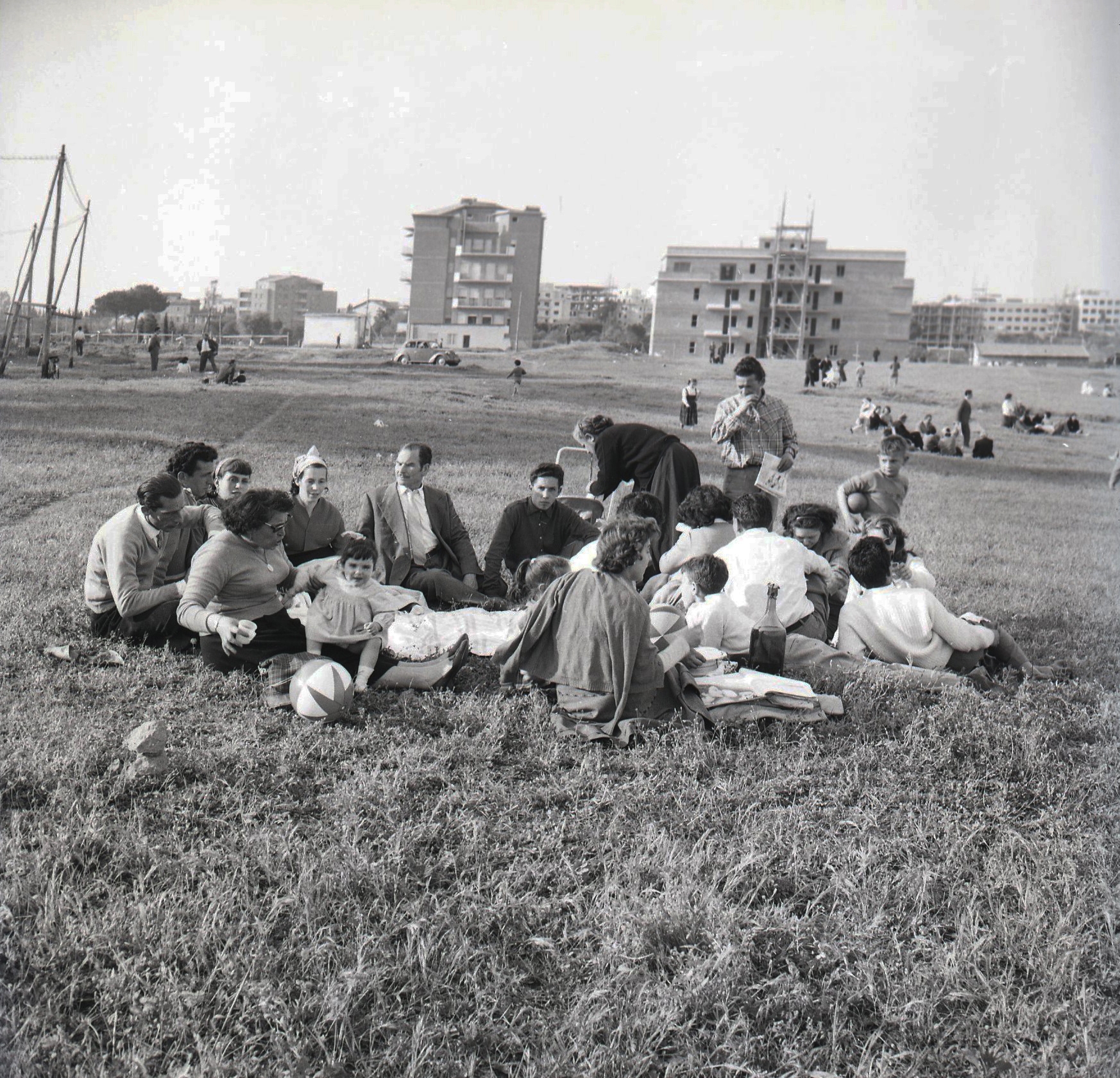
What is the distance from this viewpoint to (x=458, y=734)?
4.89 m

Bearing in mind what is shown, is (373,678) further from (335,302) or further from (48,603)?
(335,302)

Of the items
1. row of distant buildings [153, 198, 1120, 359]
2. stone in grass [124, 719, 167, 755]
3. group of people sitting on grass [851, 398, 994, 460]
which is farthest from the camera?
row of distant buildings [153, 198, 1120, 359]

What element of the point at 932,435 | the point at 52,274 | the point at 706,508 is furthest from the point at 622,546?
the point at 932,435

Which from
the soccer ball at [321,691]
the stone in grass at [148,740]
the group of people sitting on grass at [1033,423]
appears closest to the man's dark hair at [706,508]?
the soccer ball at [321,691]

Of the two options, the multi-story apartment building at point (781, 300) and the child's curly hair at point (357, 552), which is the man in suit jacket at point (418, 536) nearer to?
the child's curly hair at point (357, 552)

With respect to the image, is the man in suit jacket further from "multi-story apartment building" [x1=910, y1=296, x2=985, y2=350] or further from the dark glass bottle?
"multi-story apartment building" [x1=910, y1=296, x2=985, y2=350]

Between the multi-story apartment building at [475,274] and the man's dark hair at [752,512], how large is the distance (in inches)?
1567

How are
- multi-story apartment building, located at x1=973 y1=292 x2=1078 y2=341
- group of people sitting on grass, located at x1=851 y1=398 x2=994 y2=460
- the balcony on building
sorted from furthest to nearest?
multi-story apartment building, located at x1=973 y1=292 x2=1078 y2=341
the balcony on building
group of people sitting on grass, located at x1=851 y1=398 x2=994 y2=460

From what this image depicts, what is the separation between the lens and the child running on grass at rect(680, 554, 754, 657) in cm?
596

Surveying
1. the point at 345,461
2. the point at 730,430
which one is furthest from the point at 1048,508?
the point at 345,461

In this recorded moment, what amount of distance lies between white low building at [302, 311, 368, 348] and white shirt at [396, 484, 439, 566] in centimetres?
3504

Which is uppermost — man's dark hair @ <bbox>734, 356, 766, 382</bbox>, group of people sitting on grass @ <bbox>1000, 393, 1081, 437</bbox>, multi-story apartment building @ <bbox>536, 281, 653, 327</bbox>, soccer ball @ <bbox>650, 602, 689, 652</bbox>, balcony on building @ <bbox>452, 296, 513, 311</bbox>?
multi-story apartment building @ <bbox>536, 281, 653, 327</bbox>

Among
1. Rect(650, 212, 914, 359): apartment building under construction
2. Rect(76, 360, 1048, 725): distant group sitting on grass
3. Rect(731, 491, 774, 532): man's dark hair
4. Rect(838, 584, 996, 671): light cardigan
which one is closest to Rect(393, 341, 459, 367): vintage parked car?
Rect(76, 360, 1048, 725): distant group sitting on grass

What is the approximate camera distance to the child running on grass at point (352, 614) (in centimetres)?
564
